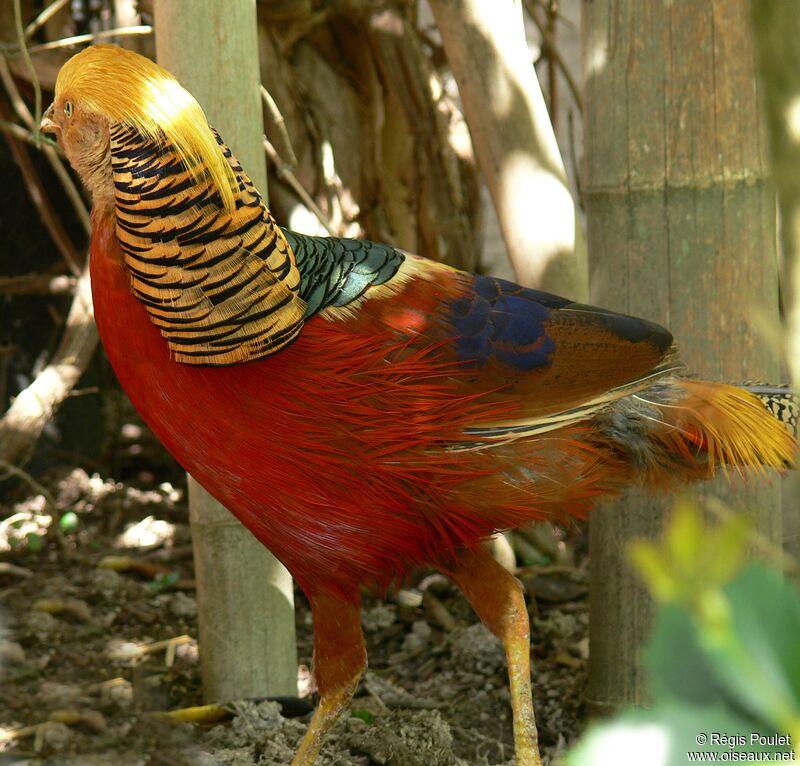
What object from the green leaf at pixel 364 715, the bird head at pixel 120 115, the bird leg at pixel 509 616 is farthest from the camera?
the green leaf at pixel 364 715

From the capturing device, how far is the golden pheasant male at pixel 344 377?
203cm

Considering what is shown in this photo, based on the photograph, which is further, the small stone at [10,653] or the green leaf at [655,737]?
the small stone at [10,653]

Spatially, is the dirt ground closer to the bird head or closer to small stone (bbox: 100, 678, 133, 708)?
small stone (bbox: 100, 678, 133, 708)

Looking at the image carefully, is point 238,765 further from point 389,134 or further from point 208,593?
A: point 389,134

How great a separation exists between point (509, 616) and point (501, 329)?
66cm

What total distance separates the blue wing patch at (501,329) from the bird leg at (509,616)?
1.50 feet

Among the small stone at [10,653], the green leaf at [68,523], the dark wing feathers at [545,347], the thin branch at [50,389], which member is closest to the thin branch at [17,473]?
the thin branch at [50,389]

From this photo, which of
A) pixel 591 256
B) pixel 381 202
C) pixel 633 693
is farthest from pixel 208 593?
pixel 381 202

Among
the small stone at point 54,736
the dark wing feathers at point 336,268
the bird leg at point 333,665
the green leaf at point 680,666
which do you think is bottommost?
the small stone at point 54,736

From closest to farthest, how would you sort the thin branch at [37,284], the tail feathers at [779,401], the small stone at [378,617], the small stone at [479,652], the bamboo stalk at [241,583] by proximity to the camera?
1. the tail feathers at [779,401]
2. the bamboo stalk at [241,583]
3. the small stone at [479,652]
4. the small stone at [378,617]
5. the thin branch at [37,284]

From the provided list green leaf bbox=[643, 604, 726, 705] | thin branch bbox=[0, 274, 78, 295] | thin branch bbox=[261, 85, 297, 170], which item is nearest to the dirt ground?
thin branch bbox=[0, 274, 78, 295]

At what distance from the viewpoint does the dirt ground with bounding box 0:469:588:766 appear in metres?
2.87

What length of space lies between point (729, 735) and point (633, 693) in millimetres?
2580

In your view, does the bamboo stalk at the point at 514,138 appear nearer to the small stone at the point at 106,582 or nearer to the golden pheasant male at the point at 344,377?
the golden pheasant male at the point at 344,377
